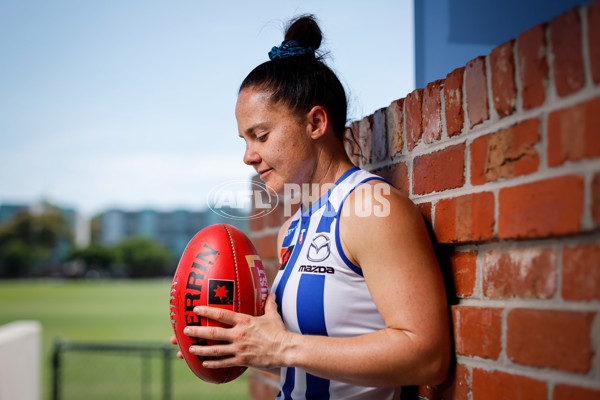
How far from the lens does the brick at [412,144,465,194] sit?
1.15 meters

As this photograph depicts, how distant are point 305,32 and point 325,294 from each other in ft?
2.56

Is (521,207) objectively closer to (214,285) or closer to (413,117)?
(413,117)

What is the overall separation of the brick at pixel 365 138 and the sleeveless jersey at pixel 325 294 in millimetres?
289

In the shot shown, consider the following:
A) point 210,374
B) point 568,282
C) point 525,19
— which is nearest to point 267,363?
point 210,374

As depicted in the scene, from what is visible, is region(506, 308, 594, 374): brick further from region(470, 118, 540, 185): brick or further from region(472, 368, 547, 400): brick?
region(470, 118, 540, 185): brick

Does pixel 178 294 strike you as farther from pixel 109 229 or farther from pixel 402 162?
pixel 109 229

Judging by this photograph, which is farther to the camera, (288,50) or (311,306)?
(288,50)

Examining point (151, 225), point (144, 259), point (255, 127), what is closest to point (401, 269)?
point (255, 127)

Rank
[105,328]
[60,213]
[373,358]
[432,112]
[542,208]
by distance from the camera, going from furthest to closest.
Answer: [60,213]
[105,328]
[432,112]
[373,358]
[542,208]

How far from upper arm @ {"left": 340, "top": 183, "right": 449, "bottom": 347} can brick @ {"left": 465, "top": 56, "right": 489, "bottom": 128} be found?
0.82ft

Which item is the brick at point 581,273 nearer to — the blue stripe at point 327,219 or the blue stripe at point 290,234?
the blue stripe at point 327,219

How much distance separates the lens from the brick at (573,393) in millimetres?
812

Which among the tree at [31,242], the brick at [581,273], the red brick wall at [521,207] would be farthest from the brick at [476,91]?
the tree at [31,242]

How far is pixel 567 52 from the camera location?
0.85 metres
